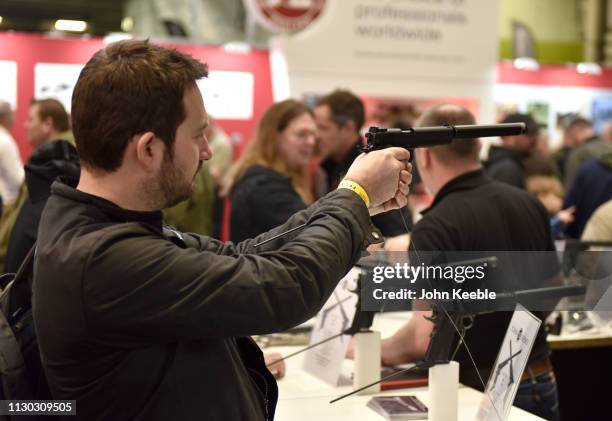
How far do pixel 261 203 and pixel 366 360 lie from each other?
4.23 feet

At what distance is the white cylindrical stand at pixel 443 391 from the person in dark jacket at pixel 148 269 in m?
0.68

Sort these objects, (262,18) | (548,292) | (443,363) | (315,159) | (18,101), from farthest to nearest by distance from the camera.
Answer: (18,101) → (262,18) → (315,159) → (443,363) → (548,292)

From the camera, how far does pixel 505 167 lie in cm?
535

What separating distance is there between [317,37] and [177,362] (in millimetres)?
4992

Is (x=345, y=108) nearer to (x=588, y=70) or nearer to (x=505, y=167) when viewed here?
(x=505, y=167)

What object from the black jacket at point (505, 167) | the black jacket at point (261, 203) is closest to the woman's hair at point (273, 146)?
the black jacket at point (261, 203)

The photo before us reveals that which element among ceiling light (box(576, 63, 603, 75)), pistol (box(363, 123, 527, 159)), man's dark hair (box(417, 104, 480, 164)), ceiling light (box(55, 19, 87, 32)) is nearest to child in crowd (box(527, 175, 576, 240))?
man's dark hair (box(417, 104, 480, 164))

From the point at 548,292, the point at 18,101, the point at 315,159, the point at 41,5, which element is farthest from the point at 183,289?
the point at 41,5

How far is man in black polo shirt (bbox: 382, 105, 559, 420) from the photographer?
7.68 ft

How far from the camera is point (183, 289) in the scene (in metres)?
1.21

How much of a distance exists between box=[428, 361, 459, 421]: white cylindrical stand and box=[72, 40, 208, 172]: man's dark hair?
0.97 metres

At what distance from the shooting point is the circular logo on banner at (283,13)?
592 centimetres

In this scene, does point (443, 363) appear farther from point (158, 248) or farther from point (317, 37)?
point (317, 37)

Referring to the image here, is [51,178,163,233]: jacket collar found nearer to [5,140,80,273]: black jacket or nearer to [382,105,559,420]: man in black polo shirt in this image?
[382,105,559,420]: man in black polo shirt
